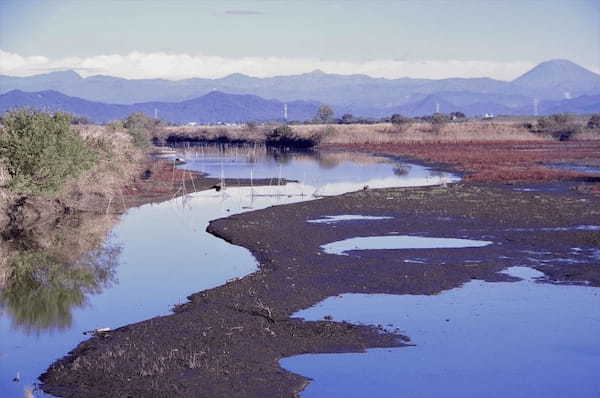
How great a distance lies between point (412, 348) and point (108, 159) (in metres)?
30.6

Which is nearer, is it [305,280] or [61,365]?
[61,365]

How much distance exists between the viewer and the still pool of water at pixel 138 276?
16.5m

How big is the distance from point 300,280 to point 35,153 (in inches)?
679

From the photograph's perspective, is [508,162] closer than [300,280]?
No

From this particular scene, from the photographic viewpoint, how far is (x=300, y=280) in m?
20.8

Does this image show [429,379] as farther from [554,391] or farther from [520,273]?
[520,273]

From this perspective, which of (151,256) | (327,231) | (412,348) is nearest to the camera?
(412,348)

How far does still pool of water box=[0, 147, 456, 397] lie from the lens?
54.1 feet

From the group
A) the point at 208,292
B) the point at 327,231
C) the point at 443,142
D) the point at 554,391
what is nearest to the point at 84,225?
the point at 327,231

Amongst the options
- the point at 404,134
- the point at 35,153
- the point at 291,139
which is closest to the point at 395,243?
the point at 35,153

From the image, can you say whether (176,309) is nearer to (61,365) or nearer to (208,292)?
(208,292)

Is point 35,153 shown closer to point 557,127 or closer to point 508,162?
point 508,162

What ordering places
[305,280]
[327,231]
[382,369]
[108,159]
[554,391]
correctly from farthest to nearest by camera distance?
1. [108,159]
2. [327,231]
3. [305,280]
4. [382,369]
5. [554,391]

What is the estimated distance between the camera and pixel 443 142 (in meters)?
105
